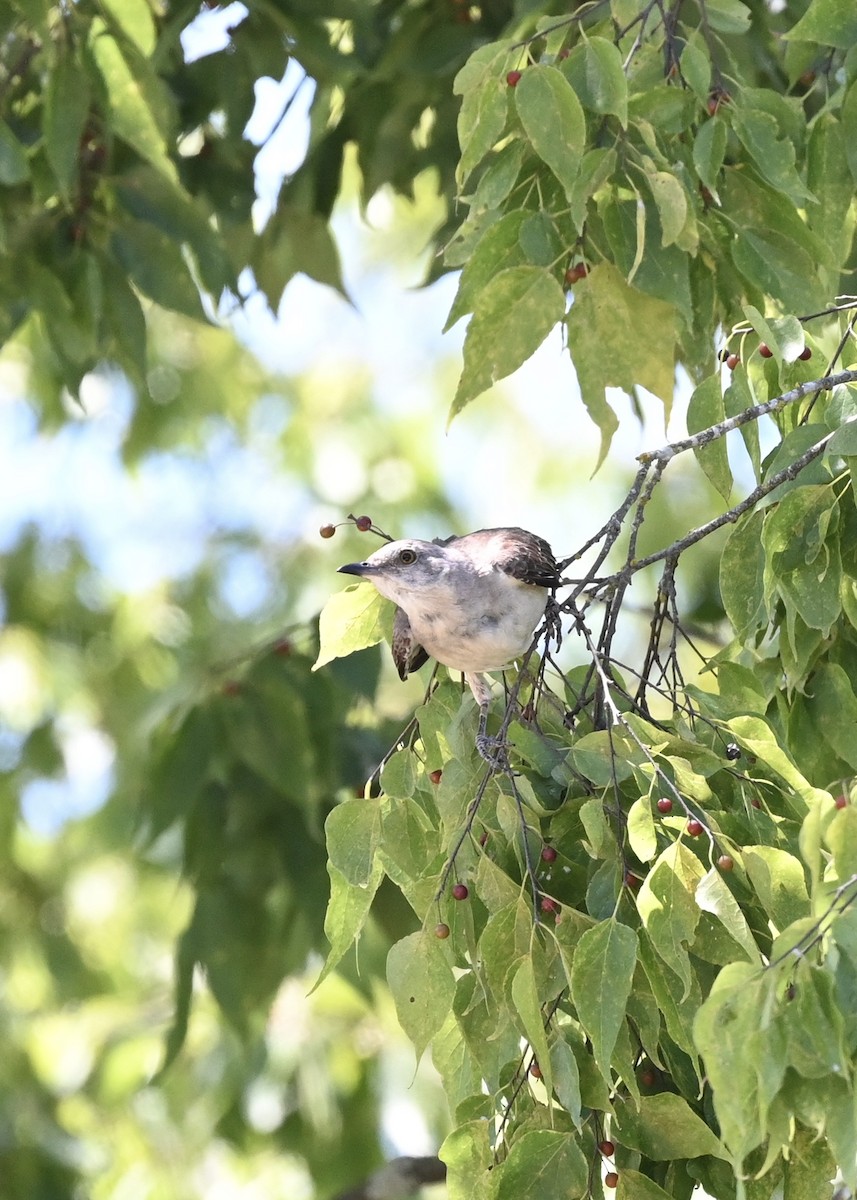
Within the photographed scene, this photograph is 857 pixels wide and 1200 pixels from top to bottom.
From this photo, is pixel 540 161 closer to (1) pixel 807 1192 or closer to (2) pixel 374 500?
(1) pixel 807 1192

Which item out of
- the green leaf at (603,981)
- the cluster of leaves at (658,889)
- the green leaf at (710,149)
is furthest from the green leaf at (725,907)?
the green leaf at (710,149)

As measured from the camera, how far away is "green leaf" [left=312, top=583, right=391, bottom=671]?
2857 mm

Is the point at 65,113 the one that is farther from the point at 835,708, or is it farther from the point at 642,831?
the point at 642,831

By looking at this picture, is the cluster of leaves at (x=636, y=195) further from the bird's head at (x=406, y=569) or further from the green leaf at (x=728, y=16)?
the bird's head at (x=406, y=569)

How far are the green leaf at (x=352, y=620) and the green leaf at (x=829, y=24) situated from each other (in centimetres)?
122

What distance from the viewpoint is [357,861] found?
2.50 meters

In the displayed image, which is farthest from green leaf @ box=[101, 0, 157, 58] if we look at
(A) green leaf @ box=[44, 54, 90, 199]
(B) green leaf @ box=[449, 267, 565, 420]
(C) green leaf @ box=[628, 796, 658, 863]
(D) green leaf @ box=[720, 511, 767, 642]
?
(C) green leaf @ box=[628, 796, 658, 863]

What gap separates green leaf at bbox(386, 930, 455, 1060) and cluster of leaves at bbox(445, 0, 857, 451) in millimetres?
930

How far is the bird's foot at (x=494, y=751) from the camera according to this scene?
2.36 m

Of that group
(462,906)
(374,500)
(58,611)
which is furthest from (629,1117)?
(58,611)

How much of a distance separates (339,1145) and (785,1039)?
477 cm

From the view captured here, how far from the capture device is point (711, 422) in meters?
2.65

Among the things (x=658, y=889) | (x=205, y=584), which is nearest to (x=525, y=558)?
(x=658, y=889)

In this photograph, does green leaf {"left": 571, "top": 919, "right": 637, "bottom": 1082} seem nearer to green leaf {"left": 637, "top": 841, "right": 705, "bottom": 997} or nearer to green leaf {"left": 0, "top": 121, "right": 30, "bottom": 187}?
green leaf {"left": 637, "top": 841, "right": 705, "bottom": 997}
